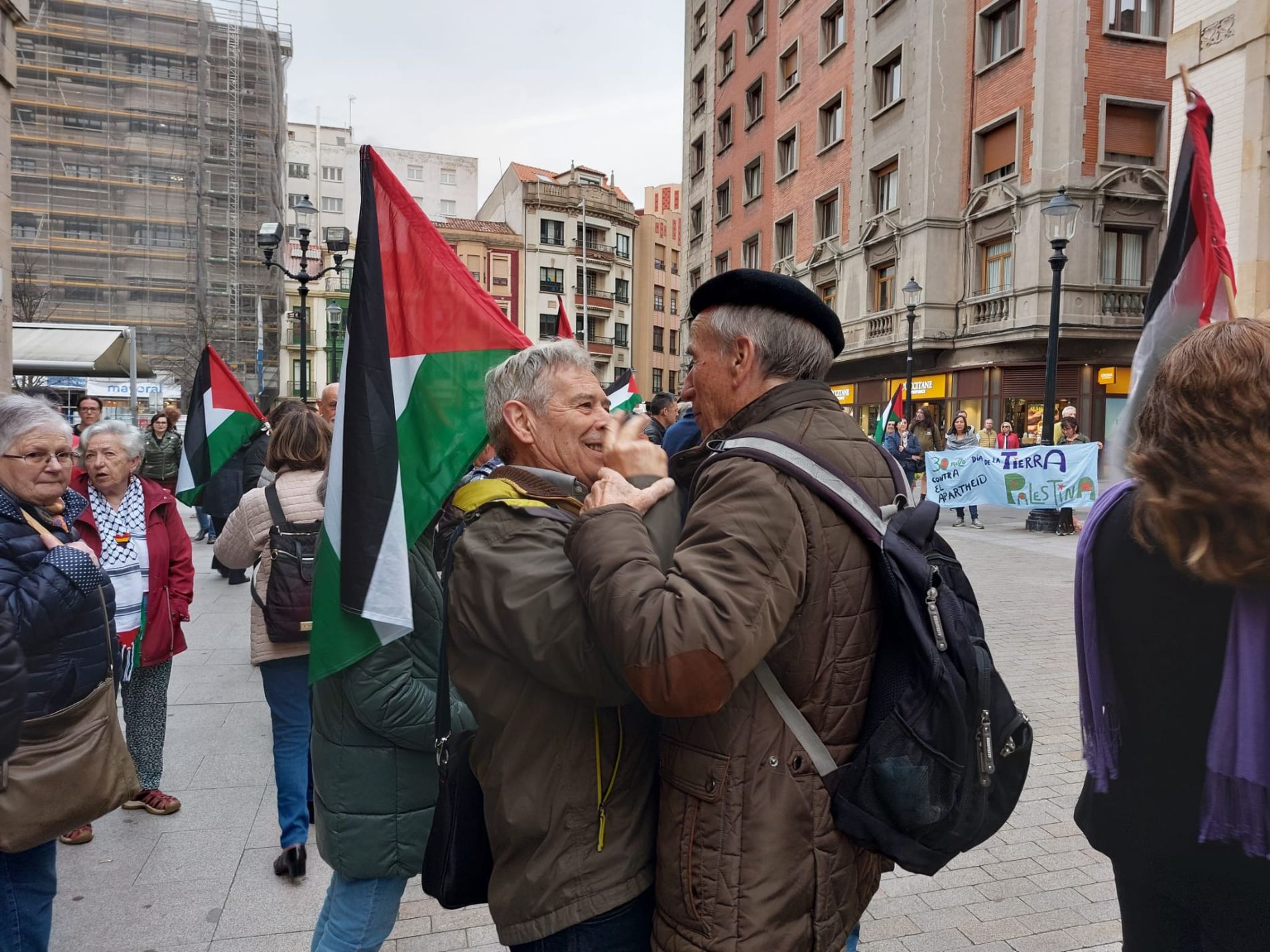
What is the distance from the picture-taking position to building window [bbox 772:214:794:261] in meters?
32.7

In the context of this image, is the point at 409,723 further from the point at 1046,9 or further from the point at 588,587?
the point at 1046,9

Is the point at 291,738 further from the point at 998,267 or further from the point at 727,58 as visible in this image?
the point at 727,58

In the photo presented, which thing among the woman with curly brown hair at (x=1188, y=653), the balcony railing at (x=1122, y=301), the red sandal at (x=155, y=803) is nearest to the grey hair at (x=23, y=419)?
the red sandal at (x=155, y=803)

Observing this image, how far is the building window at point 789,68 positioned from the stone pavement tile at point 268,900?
3338 cm

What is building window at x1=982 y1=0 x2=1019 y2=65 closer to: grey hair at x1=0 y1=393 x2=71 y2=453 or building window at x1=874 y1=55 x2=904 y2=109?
building window at x1=874 y1=55 x2=904 y2=109

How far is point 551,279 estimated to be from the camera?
60.3 metres

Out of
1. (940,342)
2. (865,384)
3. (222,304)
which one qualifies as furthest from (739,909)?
(222,304)

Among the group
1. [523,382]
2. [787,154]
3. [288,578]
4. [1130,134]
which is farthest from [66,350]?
[1130,134]

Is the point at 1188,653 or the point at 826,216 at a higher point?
the point at 826,216

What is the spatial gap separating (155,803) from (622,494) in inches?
152

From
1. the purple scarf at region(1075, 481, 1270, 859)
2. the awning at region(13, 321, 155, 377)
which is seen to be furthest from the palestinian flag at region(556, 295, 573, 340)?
the awning at region(13, 321, 155, 377)

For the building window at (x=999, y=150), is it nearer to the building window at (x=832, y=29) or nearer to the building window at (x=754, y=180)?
the building window at (x=832, y=29)

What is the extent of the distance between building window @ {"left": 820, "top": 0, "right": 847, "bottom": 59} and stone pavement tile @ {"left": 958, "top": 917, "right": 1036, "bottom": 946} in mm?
30967

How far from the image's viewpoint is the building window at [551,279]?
197 ft
